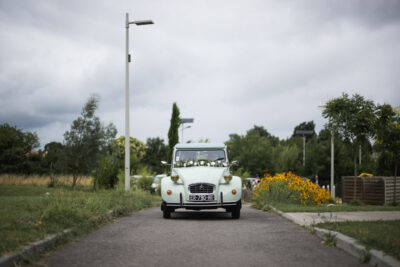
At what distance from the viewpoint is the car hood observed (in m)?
11.0

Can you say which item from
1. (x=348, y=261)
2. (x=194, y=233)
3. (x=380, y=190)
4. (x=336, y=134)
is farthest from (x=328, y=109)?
(x=348, y=261)

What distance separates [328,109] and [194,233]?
1541 cm

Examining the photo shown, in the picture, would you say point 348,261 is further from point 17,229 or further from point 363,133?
point 363,133

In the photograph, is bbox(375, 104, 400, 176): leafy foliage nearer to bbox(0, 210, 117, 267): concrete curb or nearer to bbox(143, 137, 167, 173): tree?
bbox(0, 210, 117, 267): concrete curb

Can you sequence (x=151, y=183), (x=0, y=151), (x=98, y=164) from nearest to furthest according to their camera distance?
(x=98, y=164), (x=151, y=183), (x=0, y=151)

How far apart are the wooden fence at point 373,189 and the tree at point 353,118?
549 cm

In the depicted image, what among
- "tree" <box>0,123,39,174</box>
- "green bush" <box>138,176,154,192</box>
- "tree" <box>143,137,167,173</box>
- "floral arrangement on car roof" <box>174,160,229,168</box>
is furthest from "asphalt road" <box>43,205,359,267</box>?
"tree" <box>143,137,167,173</box>

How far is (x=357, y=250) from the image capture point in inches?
230

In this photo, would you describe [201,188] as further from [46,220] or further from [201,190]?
[46,220]

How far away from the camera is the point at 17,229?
682 centimetres

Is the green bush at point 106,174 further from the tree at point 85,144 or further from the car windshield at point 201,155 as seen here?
the car windshield at point 201,155

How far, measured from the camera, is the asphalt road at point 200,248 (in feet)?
18.4

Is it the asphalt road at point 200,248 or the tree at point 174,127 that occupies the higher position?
the tree at point 174,127

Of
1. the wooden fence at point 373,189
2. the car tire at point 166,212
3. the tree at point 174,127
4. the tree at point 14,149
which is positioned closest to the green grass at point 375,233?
the car tire at point 166,212
